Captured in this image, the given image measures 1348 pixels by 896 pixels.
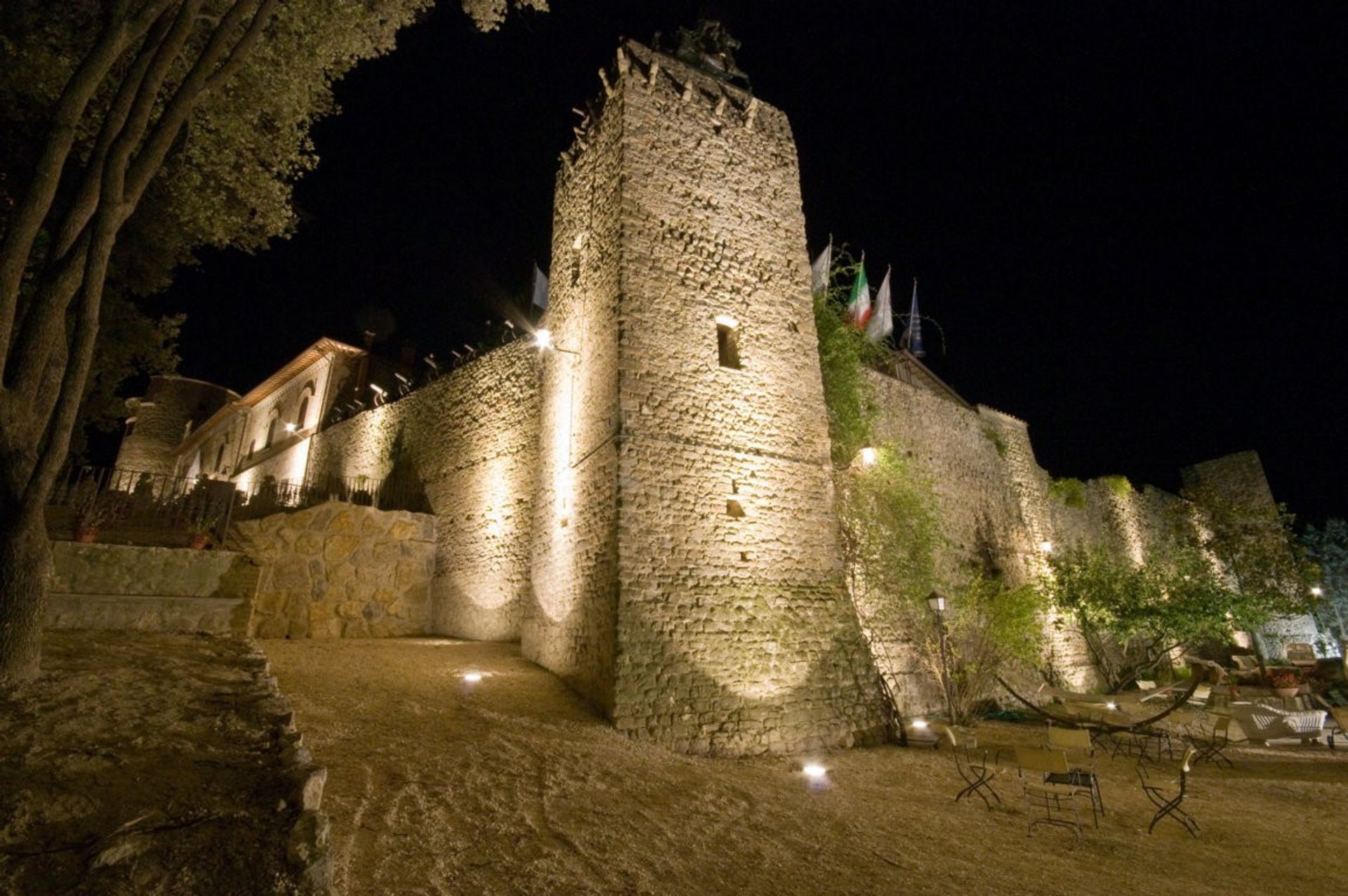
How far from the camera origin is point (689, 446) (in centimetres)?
794

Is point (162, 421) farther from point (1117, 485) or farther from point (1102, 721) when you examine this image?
point (1117, 485)

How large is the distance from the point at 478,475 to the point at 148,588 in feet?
21.9

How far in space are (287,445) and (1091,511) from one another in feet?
82.7

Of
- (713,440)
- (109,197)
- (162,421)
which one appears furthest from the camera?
(162,421)

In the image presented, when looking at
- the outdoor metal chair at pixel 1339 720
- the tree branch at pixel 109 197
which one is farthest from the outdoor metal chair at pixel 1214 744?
the tree branch at pixel 109 197

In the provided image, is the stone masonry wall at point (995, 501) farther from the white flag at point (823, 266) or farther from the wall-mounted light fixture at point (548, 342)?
the wall-mounted light fixture at point (548, 342)

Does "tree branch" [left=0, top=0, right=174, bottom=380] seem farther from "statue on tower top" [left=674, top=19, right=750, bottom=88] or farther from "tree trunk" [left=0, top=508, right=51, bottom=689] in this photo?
"statue on tower top" [left=674, top=19, right=750, bottom=88]

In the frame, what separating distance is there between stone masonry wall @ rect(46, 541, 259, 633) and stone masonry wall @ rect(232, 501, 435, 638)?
3813 millimetres

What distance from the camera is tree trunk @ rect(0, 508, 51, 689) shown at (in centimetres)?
325

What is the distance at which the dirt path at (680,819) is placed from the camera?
11.9ft

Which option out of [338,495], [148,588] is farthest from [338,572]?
[338,495]

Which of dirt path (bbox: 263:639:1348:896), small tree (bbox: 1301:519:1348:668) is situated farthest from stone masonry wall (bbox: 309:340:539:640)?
small tree (bbox: 1301:519:1348:668)

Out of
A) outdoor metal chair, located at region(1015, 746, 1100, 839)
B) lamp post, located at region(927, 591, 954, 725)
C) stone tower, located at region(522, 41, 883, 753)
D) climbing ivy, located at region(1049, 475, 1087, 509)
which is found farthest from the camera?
climbing ivy, located at region(1049, 475, 1087, 509)

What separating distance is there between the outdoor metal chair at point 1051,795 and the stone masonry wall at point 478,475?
7243 millimetres
